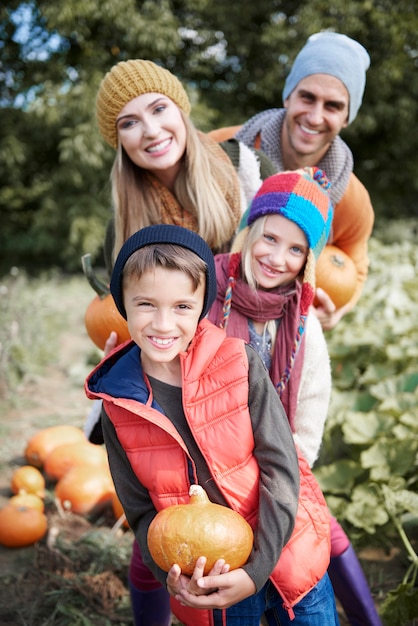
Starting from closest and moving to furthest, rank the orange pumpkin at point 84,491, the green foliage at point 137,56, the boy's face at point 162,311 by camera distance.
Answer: the boy's face at point 162,311 < the orange pumpkin at point 84,491 < the green foliage at point 137,56

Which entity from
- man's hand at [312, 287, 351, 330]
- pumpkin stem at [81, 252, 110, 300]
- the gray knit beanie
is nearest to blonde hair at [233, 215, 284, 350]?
man's hand at [312, 287, 351, 330]

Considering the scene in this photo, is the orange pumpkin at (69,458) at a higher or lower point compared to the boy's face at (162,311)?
lower

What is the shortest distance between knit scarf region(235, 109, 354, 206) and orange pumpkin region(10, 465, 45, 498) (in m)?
2.24

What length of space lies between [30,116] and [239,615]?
12271 mm

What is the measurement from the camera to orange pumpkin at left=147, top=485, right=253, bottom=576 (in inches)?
57.2

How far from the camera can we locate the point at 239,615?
1692 mm

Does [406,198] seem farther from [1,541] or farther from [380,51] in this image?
[1,541]

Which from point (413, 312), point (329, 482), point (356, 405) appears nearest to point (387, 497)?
point (329, 482)

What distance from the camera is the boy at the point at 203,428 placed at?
1.59 metres

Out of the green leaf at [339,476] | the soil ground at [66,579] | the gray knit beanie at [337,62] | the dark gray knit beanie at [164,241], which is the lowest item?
the soil ground at [66,579]

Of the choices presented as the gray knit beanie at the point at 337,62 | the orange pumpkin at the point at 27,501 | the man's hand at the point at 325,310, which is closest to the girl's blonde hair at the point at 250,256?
the man's hand at the point at 325,310

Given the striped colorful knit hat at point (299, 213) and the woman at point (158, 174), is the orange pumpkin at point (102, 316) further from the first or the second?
the striped colorful knit hat at point (299, 213)

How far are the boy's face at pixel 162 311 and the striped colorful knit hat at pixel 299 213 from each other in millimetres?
341

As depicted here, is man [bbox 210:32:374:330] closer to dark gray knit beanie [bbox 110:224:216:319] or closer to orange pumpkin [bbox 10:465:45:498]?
dark gray knit beanie [bbox 110:224:216:319]
